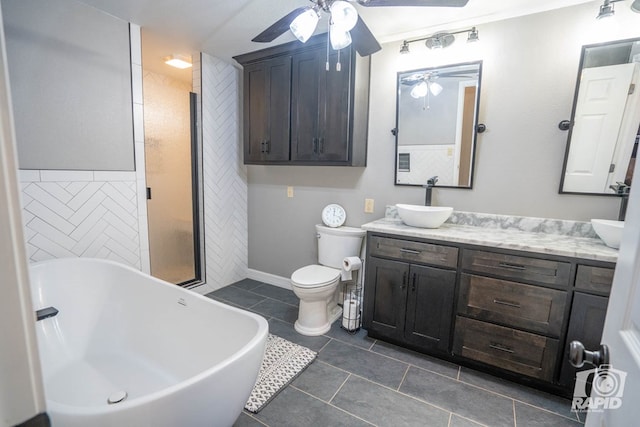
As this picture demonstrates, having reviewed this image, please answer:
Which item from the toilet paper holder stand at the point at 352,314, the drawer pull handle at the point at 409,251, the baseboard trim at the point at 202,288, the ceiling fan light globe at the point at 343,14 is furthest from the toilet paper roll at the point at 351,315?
the ceiling fan light globe at the point at 343,14

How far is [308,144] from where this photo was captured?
8.52 ft

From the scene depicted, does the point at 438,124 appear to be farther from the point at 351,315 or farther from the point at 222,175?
the point at 222,175

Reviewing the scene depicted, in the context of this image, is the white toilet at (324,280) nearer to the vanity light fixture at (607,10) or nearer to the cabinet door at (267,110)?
the cabinet door at (267,110)

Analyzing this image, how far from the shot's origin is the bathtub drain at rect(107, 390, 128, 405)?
4.96 feet

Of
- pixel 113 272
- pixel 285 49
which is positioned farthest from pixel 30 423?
pixel 285 49

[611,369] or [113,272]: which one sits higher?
[611,369]

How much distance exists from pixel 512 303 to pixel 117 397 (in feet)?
7.46

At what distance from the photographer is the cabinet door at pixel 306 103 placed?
97.4 inches

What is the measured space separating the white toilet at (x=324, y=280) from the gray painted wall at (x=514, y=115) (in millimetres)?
268

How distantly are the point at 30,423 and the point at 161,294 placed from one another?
5.10ft

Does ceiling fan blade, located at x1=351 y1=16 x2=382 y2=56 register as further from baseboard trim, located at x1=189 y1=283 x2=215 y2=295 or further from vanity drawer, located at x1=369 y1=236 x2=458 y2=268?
baseboard trim, located at x1=189 y1=283 x2=215 y2=295

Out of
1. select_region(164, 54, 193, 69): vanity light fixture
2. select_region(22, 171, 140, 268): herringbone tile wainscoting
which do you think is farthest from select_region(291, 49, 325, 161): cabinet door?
select_region(22, 171, 140, 268): herringbone tile wainscoting

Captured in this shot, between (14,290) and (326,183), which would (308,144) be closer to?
(326,183)

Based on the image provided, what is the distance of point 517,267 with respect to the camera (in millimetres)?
1741
